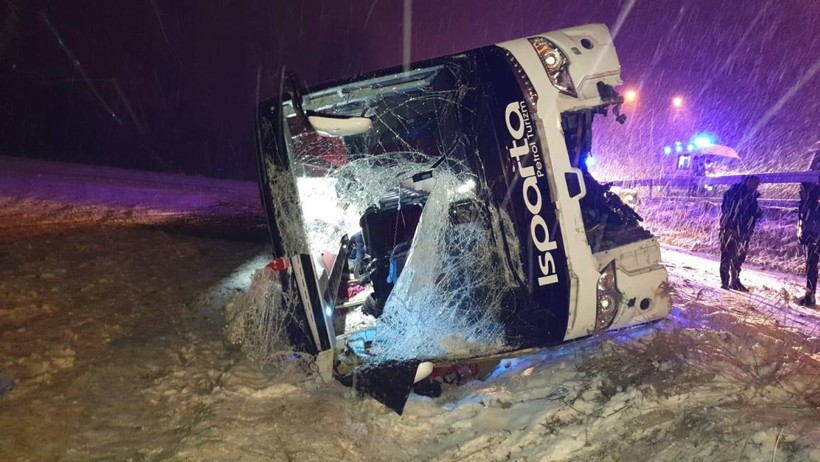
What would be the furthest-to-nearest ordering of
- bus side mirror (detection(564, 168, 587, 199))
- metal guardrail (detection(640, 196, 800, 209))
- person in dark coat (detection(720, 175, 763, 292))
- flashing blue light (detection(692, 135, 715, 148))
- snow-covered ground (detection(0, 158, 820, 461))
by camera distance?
flashing blue light (detection(692, 135, 715, 148)), metal guardrail (detection(640, 196, 800, 209)), person in dark coat (detection(720, 175, 763, 292)), bus side mirror (detection(564, 168, 587, 199)), snow-covered ground (detection(0, 158, 820, 461))

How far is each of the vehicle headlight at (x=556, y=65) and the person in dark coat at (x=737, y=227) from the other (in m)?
5.00

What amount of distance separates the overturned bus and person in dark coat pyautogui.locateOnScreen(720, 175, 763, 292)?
4.31 meters

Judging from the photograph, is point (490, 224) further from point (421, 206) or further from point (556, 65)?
point (556, 65)

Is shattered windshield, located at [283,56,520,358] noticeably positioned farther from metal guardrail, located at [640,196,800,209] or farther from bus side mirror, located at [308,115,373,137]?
metal guardrail, located at [640,196,800,209]

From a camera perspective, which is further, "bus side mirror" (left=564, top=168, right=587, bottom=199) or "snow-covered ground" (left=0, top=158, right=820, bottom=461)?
"bus side mirror" (left=564, top=168, right=587, bottom=199)

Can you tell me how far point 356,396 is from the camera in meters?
3.55

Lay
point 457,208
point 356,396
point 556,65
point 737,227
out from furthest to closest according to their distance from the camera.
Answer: point 737,227 < point 457,208 < point 356,396 < point 556,65

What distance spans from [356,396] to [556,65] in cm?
280

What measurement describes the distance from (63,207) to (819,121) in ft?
104

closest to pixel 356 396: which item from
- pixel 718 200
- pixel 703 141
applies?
pixel 718 200

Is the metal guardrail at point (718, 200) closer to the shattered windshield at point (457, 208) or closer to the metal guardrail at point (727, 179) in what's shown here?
Result: the metal guardrail at point (727, 179)

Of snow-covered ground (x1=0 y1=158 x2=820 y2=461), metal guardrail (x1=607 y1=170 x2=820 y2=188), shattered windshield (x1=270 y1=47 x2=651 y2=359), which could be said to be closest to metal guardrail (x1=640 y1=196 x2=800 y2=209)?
metal guardrail (x1=607 y1=170 x2=820 y2=188)

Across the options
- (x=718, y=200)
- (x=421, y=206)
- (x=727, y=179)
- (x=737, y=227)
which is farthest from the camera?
(x=718, y=200)

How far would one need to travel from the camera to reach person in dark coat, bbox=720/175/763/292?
22.3ft
